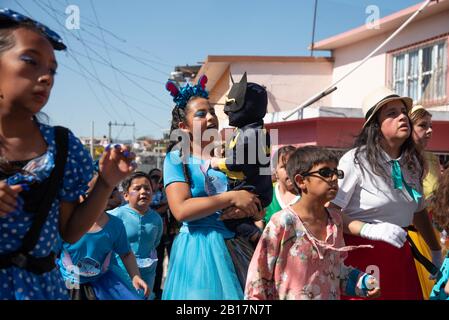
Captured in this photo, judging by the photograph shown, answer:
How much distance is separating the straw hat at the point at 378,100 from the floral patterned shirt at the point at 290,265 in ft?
3.38

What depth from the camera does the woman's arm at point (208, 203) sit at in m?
2.67

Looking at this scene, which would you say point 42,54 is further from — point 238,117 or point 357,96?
point 357,96

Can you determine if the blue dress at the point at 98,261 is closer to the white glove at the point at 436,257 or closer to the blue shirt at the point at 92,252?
the blue shirt at the point at 92,252

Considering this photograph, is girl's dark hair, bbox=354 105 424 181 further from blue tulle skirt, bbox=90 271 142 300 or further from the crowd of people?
blue tulle skirt, bbox=90 271 142 300

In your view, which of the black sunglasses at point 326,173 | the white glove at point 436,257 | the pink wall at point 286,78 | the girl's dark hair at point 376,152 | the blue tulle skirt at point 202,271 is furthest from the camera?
the pink wall at point 286,78

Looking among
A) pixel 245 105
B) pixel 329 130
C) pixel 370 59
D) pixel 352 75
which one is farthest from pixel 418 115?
pixel 352 75

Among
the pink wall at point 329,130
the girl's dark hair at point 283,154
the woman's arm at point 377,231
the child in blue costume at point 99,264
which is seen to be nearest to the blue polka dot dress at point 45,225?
the child in blue costume at point 99,264

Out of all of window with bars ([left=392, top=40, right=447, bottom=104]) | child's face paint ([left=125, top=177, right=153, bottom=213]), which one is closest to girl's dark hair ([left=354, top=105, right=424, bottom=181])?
child's face paint ([left=125, top=177, right=153, bottom=213])

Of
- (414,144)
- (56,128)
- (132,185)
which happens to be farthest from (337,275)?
(132,185)

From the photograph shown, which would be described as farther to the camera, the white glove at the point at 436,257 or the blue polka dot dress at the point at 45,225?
the white glove at the point at 436,257

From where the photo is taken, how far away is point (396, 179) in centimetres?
314

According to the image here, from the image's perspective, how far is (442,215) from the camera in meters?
2.87
